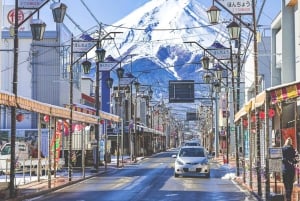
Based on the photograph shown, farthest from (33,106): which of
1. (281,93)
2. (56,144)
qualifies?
(281,93)

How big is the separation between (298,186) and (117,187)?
7460 mm

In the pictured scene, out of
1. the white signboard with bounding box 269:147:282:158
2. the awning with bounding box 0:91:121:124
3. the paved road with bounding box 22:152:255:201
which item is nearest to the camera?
the white signboard with bounding box 269:147:282:158

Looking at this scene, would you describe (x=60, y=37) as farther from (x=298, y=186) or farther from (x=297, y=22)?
(x=298, y=186)

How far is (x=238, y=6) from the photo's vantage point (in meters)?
23.2

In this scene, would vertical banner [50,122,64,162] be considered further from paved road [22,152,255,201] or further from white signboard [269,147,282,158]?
white signboard [269,147,282,158]

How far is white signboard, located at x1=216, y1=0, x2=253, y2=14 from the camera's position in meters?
23.0

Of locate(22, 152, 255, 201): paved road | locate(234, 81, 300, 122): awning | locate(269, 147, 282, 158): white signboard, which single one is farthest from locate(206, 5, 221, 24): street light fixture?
locate(269, 147, 282, 158): white signboard

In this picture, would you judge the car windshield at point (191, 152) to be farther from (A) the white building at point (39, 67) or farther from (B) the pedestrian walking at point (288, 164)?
(A) the white building at point (39, 67)

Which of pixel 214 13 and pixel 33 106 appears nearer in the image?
pixel 33 106

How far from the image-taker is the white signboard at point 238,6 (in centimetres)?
2305

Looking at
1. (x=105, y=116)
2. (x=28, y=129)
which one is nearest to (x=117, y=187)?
(x=105, y=116)

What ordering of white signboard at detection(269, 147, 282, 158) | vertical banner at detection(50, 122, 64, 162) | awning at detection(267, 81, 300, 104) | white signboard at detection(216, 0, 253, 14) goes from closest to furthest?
awning at detection(267, 81, 300, 104) → white signboard at detection(269, 147, 282, 158) → white signboard at detection(216, 0, 253, 14) → vertical banner at detection(50, 122, 64, 162)

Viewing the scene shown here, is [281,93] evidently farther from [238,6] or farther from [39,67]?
[39,67]

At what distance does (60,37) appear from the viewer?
52781mm
